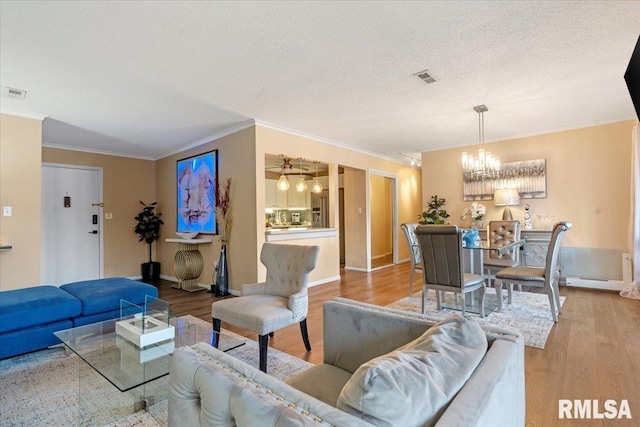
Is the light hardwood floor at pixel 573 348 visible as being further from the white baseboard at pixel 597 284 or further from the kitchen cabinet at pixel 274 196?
the kitchen cabinet at pixel 274 196

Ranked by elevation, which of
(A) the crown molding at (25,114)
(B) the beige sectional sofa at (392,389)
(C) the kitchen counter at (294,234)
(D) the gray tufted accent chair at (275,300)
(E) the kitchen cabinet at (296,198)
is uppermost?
(A) the crown molding at (25,114)

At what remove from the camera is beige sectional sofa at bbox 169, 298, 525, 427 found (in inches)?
26.3

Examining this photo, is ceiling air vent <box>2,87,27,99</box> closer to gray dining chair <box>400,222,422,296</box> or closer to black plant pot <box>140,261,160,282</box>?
black plant pot <box>140,261,160,282</box>

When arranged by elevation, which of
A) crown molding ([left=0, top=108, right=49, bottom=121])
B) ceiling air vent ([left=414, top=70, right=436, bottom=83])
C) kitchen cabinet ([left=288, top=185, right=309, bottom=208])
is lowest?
kitchen cabinet ([left=288, top=185, right=309, bottom=208])

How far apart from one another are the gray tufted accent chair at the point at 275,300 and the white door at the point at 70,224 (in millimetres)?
4691

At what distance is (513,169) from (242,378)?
6283 millimetres

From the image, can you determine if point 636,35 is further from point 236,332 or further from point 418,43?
point 236,332

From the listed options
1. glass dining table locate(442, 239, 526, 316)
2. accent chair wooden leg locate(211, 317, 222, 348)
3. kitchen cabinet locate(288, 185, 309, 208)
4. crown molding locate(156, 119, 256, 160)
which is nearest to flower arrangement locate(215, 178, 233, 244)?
crown molding locate(156, 119, 256, 160)

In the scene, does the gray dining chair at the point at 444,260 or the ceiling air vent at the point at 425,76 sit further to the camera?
the gray dining chair at the point at 444,260

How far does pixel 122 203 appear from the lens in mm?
6344

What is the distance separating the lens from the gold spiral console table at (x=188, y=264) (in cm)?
532

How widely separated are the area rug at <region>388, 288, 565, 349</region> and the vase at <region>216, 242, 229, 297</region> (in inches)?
98.5

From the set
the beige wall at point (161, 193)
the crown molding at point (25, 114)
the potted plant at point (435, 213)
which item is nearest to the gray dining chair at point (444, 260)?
the beige wall at point (161, 193)

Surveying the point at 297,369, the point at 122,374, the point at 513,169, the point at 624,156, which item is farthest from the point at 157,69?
the point at 624,156
